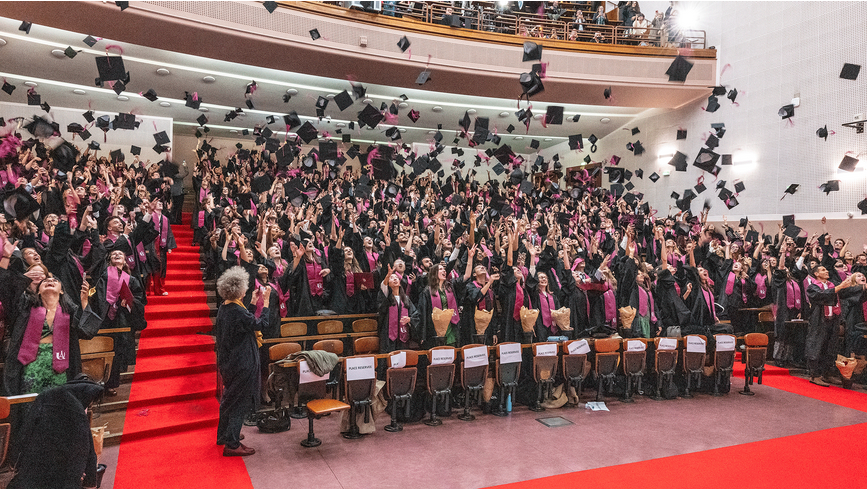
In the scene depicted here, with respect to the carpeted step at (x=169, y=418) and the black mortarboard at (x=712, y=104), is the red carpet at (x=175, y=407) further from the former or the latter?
the black mortarboard at (x=712, y=104)

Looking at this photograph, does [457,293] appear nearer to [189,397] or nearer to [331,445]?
[331,445]

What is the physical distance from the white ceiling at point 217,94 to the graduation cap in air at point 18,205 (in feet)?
18.7

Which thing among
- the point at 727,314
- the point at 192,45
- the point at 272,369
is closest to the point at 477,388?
A: the point at 272,369

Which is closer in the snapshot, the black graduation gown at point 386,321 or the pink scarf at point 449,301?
the black graduation gown at point 386,321

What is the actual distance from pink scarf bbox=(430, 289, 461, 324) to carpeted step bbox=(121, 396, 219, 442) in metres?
2.72

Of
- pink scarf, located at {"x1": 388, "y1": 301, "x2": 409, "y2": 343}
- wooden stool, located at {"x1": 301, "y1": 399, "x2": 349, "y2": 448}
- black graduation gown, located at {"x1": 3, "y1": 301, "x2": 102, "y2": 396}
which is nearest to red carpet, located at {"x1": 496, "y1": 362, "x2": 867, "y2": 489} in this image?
wooden stool, located at {"x1": 301, "y1": 399, "x2": 349, "y2": 448}

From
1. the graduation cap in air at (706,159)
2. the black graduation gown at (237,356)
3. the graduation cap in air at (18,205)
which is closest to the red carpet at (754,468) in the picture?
the black graduation gown at (237,356)

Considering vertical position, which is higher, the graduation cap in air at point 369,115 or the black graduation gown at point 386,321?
the graduation cap in air at point 369,115

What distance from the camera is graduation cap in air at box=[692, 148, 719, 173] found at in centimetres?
929

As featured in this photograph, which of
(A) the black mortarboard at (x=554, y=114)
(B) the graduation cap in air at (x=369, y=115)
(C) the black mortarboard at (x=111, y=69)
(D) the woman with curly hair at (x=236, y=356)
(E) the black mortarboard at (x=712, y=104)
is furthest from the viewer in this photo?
(E) the black mortarboard at (x=712, y=104)

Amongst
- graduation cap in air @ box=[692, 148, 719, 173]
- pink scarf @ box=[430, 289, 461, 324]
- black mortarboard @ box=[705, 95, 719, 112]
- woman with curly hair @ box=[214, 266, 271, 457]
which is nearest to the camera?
woman with curly hair @ box=[214, 266, 271, 457]

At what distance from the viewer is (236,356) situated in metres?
4.05

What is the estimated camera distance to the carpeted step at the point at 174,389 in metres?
Result: 4.89

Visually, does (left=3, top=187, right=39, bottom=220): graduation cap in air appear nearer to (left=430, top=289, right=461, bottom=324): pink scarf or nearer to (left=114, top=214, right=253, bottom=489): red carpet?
(left=114, top=214, right=253, bottom=489): red carpet
